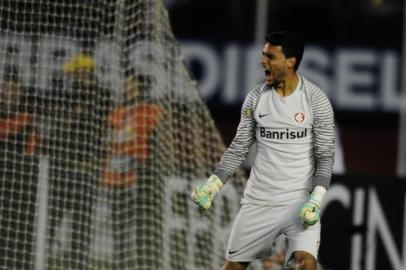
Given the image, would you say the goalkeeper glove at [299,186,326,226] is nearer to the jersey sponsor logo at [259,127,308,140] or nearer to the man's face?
the jersey sponsor logo at [259,127,308,140]

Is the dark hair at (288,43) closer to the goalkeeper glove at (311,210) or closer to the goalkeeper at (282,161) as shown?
the goalkeeper at (282,161)

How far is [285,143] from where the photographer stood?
603 centimetres

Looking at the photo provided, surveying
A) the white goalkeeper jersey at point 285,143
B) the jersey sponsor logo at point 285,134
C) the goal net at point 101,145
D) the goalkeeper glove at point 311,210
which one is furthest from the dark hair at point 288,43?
the goal net at point 101,145

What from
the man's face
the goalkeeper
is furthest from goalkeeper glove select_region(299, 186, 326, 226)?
the man's face

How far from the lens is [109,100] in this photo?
852 cm

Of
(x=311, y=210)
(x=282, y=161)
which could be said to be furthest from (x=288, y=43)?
(x=311, y=210)

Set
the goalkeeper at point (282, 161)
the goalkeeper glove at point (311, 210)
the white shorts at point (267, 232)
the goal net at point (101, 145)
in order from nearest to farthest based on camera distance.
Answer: the goalkeeper glove at point (311, 210), the goalkeeper at point (282, 161), the white shorts at point (267, 232), the goal net at point (101, 145)

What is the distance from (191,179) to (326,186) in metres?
2.56

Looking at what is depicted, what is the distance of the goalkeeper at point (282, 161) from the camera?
19.5 feet

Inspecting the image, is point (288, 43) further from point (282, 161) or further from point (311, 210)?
point (311, 210)

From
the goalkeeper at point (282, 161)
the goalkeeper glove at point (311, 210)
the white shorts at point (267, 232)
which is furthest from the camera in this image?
the white shorts at point (267, 232)

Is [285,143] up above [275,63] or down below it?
below

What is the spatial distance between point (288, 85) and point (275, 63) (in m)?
0.13

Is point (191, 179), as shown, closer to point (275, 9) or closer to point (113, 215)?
point (113, 215)
